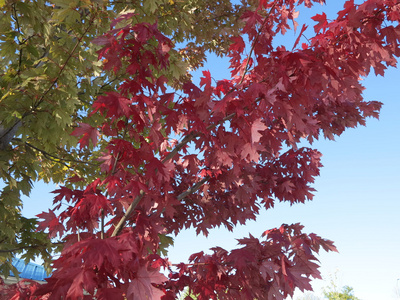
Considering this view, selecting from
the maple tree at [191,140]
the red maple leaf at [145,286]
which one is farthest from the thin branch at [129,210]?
the red maple leaf at [145,286]

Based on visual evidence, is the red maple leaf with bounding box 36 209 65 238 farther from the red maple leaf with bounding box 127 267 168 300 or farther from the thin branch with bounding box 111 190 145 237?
the red maple leaf with bounding box 127 267 168 300

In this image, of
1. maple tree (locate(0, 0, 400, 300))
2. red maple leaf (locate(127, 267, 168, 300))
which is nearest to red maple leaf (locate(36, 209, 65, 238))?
maple tree (locate(0, 0, 400, 300))

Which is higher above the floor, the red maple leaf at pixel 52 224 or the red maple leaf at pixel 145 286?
the red maple leaf at pixel 52 224

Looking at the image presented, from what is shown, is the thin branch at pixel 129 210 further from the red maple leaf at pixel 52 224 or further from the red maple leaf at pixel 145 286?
the red maple leaf at pixel 145 286

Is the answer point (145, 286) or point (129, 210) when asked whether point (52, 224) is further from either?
point (145, 286)

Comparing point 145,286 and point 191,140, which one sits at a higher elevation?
point 191,140

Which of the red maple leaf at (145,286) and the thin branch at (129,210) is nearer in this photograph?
the red maple leaf at (145,286)

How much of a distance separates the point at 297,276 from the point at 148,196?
1455 mm

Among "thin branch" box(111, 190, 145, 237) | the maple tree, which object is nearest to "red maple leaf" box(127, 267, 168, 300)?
the maple tree

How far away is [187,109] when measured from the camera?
9.61ft

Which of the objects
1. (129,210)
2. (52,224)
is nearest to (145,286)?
(129,210)

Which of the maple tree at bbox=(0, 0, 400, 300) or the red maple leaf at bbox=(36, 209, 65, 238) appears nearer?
the maple tree at bbox=(0, 0, 400, 300)

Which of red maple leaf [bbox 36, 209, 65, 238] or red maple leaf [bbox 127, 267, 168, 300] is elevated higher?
red maple leaf [bbox 36, 209, 65, 238]

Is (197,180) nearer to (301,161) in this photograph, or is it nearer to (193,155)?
(193,155)
